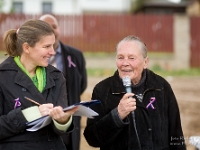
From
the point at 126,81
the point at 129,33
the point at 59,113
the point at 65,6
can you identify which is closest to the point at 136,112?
the point at 126,81

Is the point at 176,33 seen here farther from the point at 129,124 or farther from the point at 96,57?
the point at 129,124

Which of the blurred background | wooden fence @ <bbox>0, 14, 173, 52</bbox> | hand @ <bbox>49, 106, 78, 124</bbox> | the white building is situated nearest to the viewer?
hand @ <bbox>49, 106, 78, 124</bbox>

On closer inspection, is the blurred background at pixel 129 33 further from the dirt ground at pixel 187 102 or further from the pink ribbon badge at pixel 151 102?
the pink ribbon badge at pixel 151 102

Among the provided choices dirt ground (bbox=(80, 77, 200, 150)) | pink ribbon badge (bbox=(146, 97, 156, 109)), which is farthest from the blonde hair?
dirt ground (bbox=(80, 77, 200, 150))

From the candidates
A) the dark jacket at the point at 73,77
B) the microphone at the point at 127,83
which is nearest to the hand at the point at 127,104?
the microphone at the point at 127,83

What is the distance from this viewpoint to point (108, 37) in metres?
21.5

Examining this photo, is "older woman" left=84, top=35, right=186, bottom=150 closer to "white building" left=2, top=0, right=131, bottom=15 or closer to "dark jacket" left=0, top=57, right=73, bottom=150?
"dark jacket" left=0, top=57, right=73, bottom=150

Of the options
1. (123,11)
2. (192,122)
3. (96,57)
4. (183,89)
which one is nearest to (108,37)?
(96,57)

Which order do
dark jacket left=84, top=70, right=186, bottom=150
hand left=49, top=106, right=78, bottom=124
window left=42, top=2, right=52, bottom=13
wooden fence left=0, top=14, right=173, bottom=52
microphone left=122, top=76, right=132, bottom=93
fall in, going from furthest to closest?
window left=42, top=2, right=52, bottom=13 < wooden fence left=0, top=14, right=173, bottom=52 < dark jacket left=84, top=70, right=186, bottom=150 < microphone left=122, top=76, right=132, bottom=93 < hand left=49, top=106, right=78, bottom=124

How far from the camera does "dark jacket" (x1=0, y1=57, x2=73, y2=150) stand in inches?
130

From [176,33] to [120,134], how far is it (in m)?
18.4

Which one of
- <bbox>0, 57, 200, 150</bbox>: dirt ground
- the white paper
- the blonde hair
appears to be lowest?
<bbox>0, 57, 200, 150</bbox>: dirt ground

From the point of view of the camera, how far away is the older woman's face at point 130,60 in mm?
3610

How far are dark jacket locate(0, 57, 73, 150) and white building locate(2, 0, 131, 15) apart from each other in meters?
32.5
